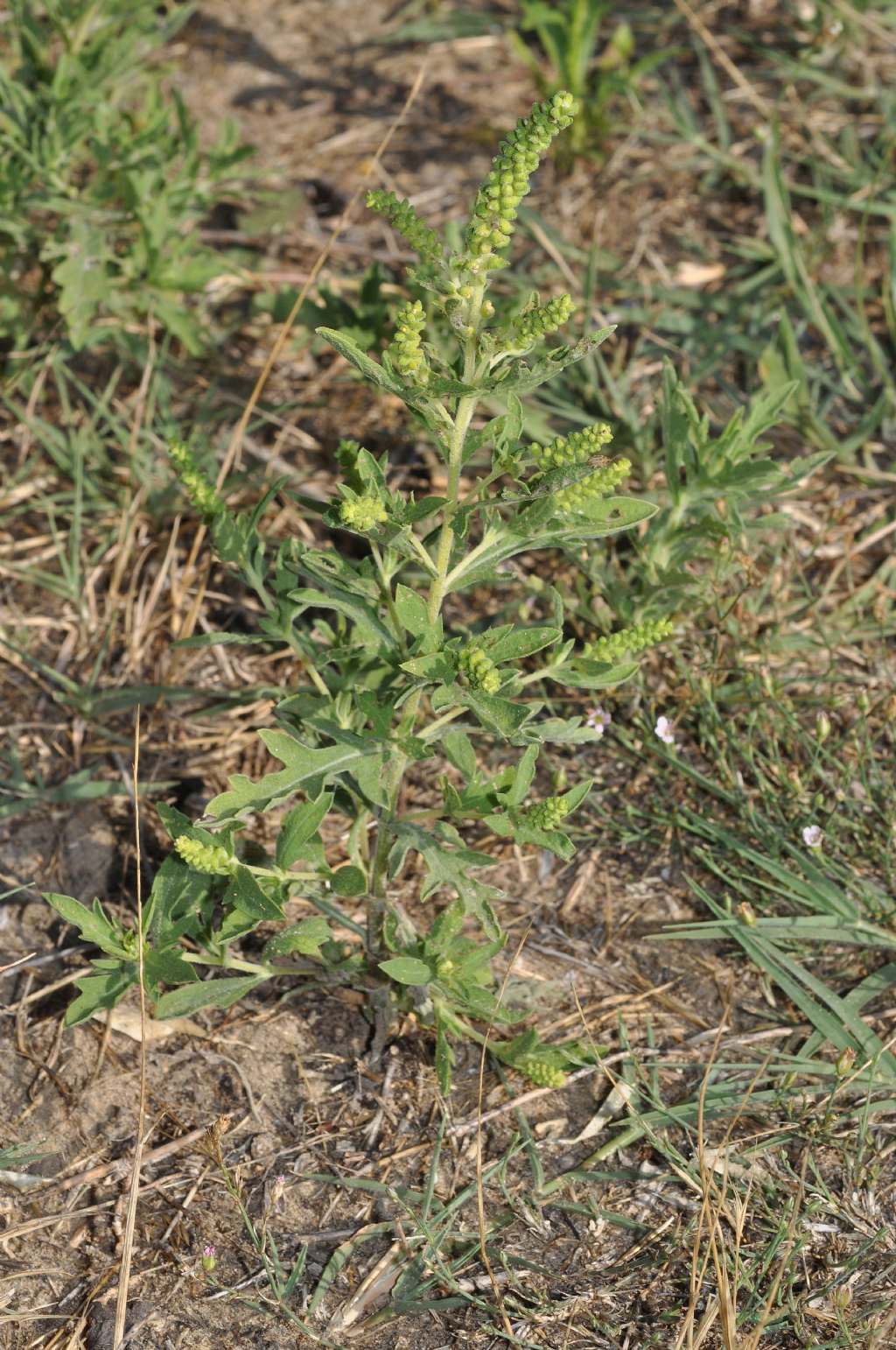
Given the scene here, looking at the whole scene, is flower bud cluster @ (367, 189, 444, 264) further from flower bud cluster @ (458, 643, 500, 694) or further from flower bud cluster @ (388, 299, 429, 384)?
flower bud cluster @ (458, 643, 500, 694)

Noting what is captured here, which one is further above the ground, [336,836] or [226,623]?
[226,623]

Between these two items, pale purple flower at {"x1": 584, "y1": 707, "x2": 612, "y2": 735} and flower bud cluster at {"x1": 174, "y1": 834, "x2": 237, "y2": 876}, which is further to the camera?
pale purple flower at {"x1": 584, "y1": 707, "x2": 612, "y2": 735}

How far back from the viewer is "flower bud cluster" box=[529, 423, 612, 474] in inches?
90.6

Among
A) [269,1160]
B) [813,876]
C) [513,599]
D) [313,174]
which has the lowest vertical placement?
[269,1160]

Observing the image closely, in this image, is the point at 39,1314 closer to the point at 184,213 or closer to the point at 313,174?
the point at 184,213

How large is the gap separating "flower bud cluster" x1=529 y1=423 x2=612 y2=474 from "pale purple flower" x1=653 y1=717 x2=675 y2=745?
103cm

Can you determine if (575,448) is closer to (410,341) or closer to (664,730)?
(410,341)

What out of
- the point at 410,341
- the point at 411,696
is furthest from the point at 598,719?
the point at 410,341

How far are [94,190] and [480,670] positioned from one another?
216 centimetres

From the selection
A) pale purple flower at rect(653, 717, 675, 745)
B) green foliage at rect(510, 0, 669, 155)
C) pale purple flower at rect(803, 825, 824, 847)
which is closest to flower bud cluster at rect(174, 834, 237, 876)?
pale purple flower at rect(653, 717, 675, 745)

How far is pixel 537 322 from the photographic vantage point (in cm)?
223

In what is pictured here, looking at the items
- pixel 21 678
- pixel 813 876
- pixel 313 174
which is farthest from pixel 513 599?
pixel 313 174

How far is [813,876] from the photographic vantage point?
3078mm

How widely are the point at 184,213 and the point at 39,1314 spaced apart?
2808 mm
